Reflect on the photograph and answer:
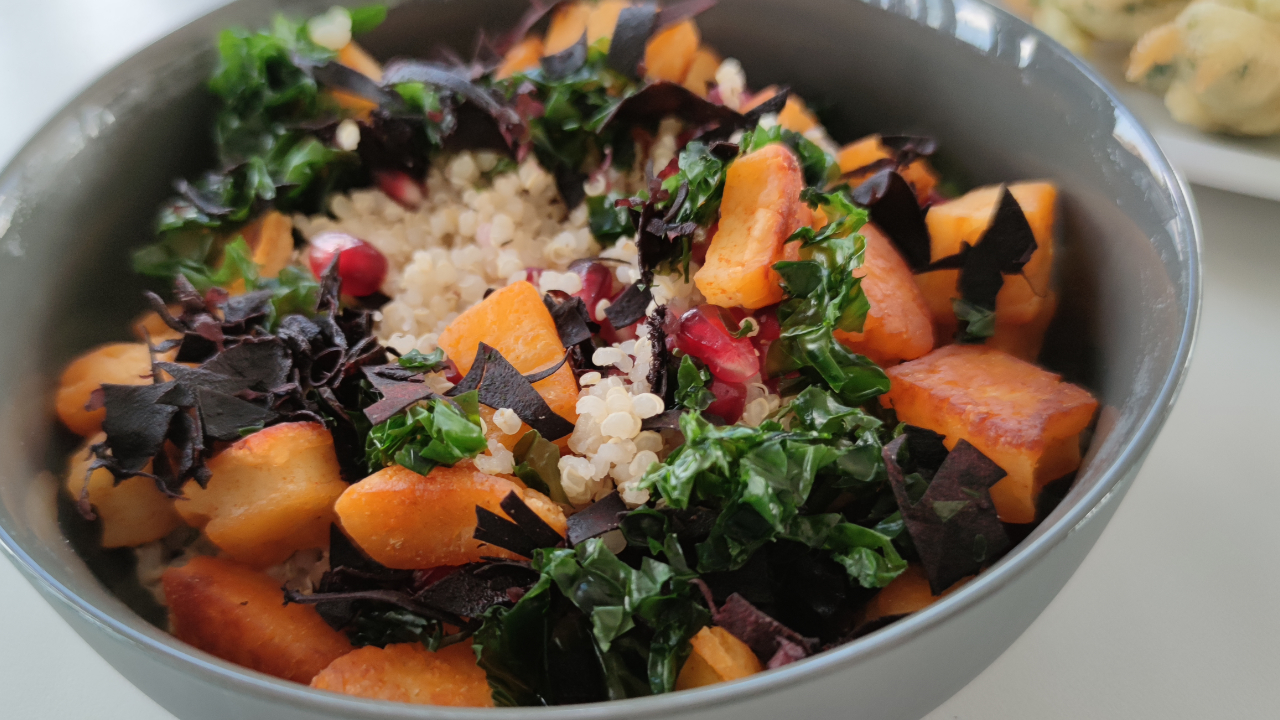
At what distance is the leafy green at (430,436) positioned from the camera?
2.80 ft

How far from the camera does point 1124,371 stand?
93cm

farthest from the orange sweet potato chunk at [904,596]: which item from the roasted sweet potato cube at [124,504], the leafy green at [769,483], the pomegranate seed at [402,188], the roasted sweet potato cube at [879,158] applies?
the pomegranate seed at [402,188]

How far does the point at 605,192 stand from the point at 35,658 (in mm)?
881

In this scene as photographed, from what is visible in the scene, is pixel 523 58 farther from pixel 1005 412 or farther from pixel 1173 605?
pixel 1173 605

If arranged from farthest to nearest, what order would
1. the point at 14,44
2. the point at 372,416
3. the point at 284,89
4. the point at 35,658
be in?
the point at 14,44 → the point at 284,89 → the point at 35,658 → the point at 372,416

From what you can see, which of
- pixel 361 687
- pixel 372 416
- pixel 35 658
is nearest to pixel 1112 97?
pixel 372 416

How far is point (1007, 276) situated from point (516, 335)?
57 cm

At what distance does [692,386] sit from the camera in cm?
92

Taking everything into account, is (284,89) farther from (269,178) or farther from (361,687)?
(361,687)

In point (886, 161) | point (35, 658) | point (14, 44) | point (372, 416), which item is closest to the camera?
point (372, 416)

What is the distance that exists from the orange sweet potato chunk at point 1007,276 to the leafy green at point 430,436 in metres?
0.56

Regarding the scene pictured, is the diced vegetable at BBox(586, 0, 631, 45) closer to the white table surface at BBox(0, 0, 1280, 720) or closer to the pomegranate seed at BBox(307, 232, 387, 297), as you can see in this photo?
the pomegranate seed at BBox(307, 232, 387, 297)

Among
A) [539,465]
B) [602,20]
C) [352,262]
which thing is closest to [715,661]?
[539,465]

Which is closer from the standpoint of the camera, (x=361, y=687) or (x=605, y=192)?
(x=361, y=687)
